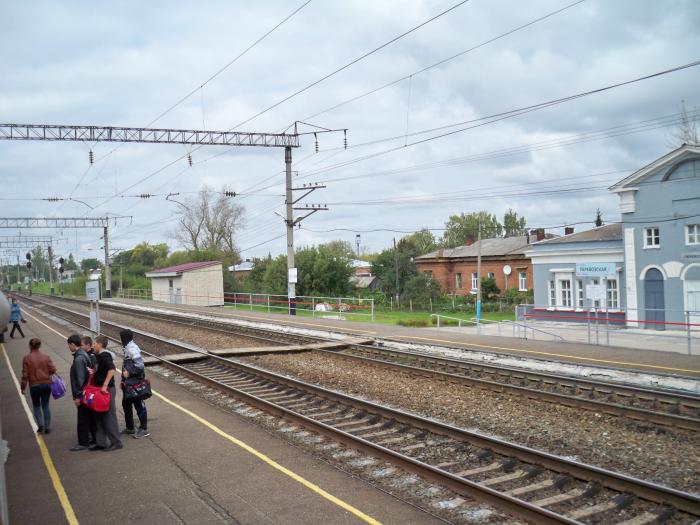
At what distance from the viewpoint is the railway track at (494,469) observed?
6117 millimetres

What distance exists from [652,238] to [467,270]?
92.0ft

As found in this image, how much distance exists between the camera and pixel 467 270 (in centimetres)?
5650

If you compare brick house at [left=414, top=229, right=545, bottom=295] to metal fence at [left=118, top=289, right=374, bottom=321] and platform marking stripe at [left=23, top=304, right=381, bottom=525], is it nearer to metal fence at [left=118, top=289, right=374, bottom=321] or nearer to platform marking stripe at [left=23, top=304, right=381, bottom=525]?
metal fence at [left=118, top=289, right=374, bottom=321]

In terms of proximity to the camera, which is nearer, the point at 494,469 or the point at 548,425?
the point at 494,469

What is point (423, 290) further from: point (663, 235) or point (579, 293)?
point (663, 235)

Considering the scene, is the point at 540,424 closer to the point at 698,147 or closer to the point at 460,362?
the point at 460,362

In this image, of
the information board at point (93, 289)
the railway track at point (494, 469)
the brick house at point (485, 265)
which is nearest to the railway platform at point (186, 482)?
the railway track at point (494, 469)

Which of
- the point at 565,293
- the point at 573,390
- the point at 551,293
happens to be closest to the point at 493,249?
the point at 551,293

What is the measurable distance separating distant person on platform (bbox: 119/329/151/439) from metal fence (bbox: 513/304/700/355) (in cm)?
1409

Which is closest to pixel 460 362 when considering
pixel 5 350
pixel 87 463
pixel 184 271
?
pixel 87 463

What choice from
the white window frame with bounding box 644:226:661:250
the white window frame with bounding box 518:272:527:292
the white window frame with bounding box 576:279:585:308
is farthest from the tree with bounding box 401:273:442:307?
the white window frame with bounding box 644:226:661:250

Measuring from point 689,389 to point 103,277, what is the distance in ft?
251

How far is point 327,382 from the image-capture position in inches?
569

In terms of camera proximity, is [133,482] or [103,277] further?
[103,277]
